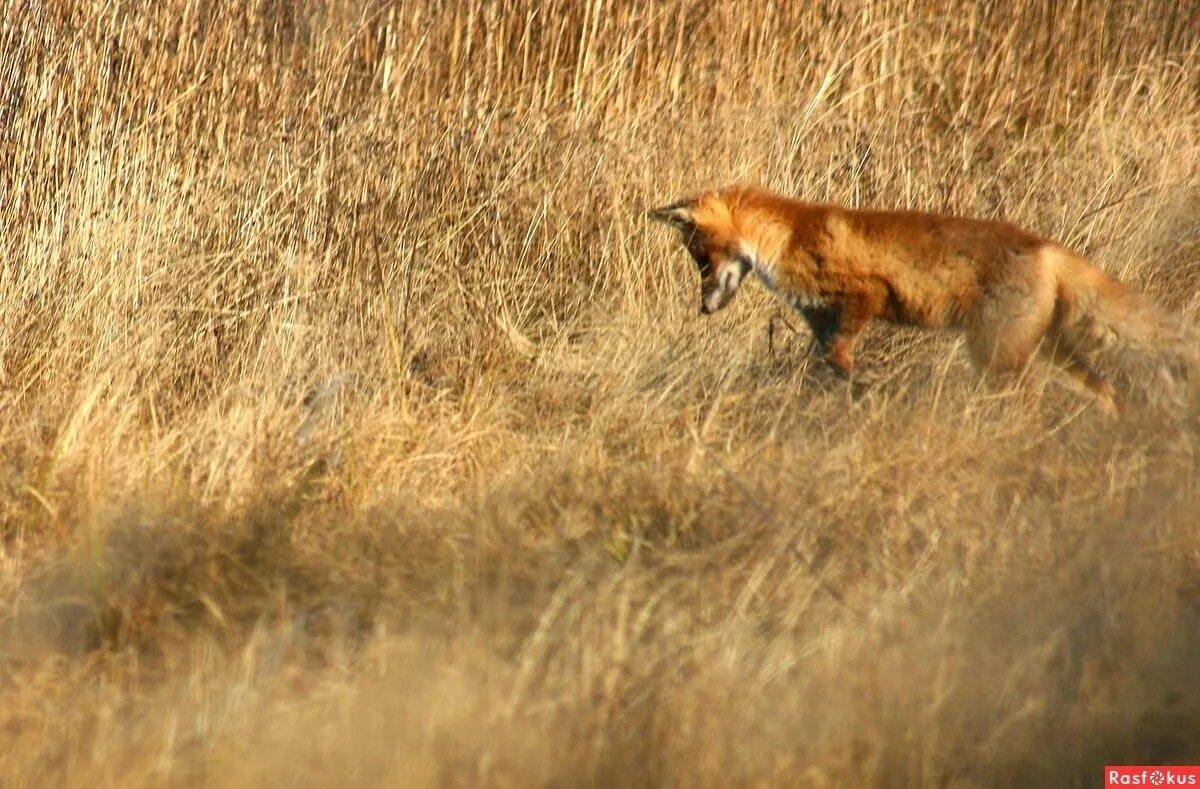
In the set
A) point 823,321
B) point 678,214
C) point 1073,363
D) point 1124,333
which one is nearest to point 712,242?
point 678,214

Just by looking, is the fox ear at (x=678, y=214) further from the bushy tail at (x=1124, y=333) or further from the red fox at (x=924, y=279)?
the bushy tail at (x=1124, y=333)

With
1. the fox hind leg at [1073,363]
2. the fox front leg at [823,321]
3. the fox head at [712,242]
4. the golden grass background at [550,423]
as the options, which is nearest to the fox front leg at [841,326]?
the fox front leg at [823,321]

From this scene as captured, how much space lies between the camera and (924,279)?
5.65m

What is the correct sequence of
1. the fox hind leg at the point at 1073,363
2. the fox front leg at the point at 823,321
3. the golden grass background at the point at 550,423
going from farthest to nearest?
the fox front leg at the point at 823,321
the fox hind leg at the point at 1073,363
the golden grass background at the point at 550,423

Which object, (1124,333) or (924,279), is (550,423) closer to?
(924,279)

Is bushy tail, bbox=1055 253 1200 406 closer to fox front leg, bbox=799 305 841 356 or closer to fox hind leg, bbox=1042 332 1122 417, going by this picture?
fox hind leg, bbox=1042 332 1122 417

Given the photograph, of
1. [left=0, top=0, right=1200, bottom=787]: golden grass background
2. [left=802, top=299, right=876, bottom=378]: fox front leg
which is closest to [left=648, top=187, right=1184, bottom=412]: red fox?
[left=802, top=299, right=876, bottom=378]: fox front leg

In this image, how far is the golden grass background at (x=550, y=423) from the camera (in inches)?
142

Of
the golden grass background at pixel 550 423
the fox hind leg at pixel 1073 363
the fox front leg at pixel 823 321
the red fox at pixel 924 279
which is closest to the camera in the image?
the golden grass background at pixel 550 423

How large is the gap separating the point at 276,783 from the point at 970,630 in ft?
5.54

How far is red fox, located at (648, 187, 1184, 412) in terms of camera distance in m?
5.55

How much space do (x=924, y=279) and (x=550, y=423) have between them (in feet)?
4.52

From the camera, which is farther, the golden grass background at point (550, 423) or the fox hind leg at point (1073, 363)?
the fox hind leg at point (1073, 363)

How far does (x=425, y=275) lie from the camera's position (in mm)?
6828
